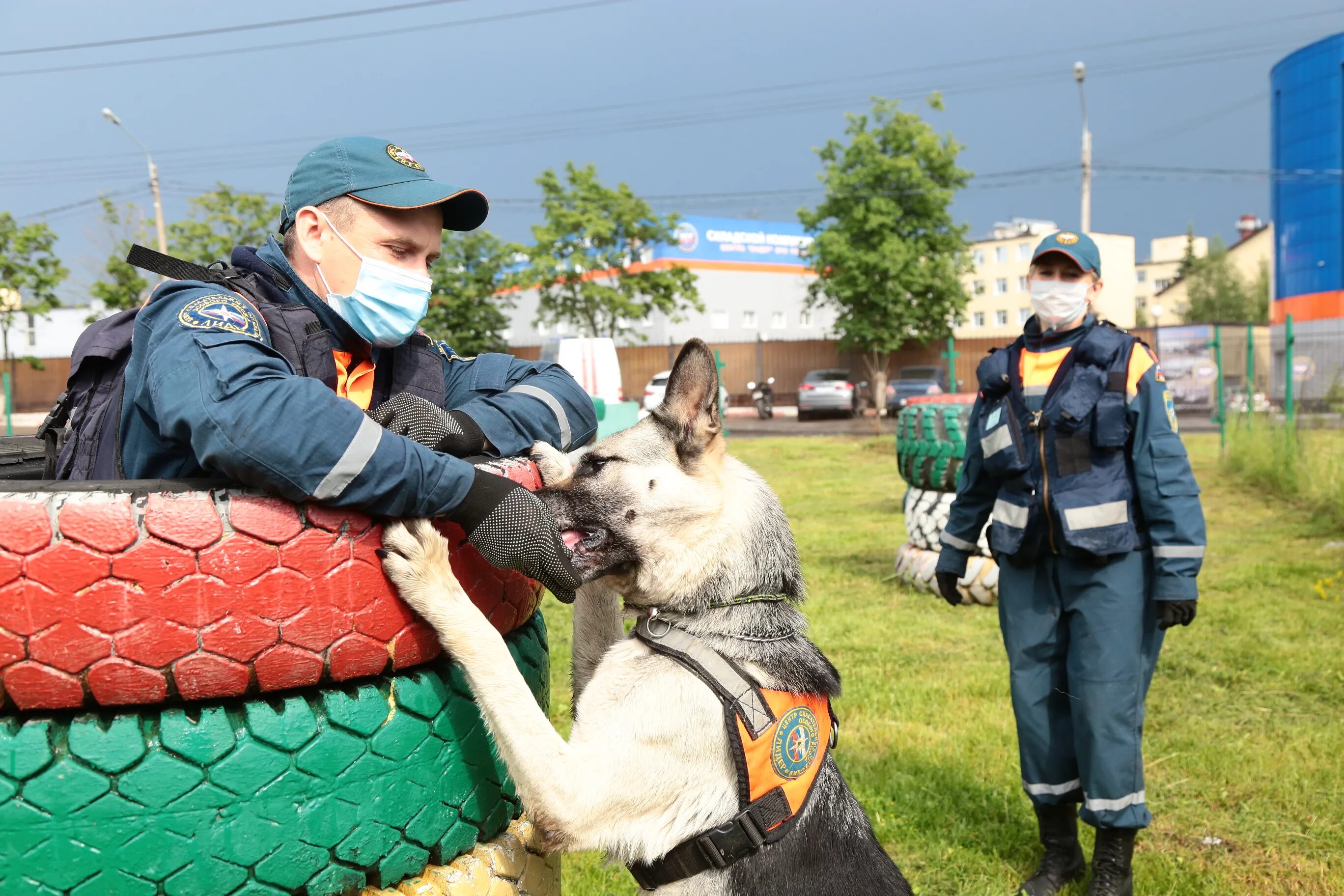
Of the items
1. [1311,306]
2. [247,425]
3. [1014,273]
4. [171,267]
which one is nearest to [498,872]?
[247,425]

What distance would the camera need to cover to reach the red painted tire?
1.63m

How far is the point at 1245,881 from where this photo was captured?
3777 mm

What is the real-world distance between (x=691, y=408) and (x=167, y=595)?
1643mm

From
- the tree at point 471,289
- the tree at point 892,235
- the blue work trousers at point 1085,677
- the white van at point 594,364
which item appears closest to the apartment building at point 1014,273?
the tree at point 892,235

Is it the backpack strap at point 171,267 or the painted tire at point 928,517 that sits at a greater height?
the backpack strap at point 171,267

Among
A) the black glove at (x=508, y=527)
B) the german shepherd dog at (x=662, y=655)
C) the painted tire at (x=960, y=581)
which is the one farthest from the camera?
the painted tire at (x=960, y=581)

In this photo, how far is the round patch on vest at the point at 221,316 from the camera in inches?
78.2

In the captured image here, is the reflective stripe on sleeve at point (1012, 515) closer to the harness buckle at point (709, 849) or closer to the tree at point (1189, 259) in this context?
the harness buckle at point (709, 849)

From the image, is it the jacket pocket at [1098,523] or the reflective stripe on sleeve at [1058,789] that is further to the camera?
the reflective stripe on sleeve at [1058,789]

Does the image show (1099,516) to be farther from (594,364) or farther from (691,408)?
(594,364)

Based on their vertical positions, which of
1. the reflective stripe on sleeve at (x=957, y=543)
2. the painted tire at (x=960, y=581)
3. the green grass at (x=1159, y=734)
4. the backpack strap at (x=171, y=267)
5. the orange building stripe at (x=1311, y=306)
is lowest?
the green grass at (x=1159, y=734)

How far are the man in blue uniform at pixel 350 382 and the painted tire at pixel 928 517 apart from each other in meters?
5.64

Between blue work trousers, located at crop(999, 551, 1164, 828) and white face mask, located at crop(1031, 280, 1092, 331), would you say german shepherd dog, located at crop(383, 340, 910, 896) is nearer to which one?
blue work trousers, located at crop(999, 551, 1164, 828)

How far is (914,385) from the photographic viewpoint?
3114 centimetres
